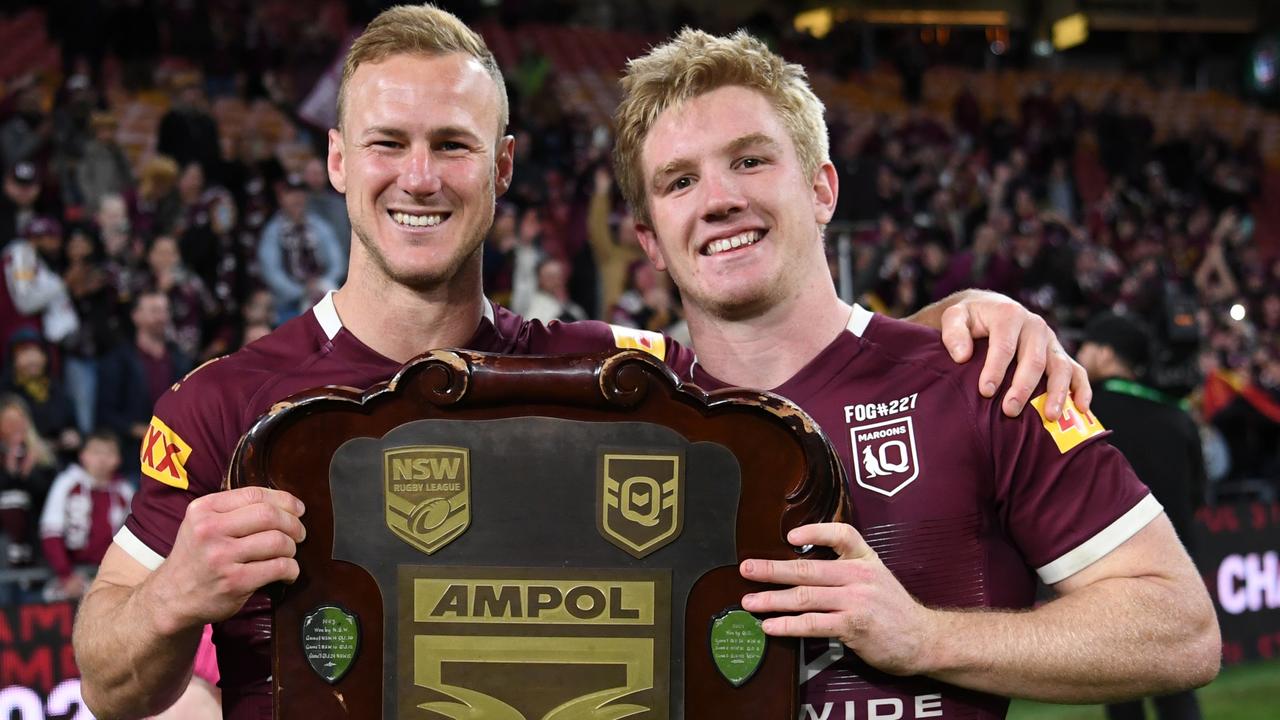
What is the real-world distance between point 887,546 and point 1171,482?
317 centimetres

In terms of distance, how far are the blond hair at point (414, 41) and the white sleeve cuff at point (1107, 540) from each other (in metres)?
1.25

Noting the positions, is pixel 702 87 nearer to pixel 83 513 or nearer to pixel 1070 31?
pixel 83 513

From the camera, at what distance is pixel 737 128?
2.36 metres

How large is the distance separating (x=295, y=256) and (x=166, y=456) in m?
5.96

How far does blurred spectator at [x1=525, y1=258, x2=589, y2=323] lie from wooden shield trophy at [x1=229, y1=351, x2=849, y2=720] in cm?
598

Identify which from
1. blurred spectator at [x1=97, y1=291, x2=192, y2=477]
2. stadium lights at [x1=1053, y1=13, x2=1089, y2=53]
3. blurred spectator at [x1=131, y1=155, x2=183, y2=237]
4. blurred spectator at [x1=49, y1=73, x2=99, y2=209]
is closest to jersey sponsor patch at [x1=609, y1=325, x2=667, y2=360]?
blurred spectator at [x1=97, y1=291, x2=192, y2=477]

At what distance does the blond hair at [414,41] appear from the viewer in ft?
7.99

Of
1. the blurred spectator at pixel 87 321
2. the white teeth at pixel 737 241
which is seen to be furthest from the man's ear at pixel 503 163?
the blurred spectator at pixel 87 321

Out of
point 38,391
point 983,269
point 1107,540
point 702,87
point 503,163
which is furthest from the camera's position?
point 983,269

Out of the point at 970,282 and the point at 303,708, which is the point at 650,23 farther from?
the point at 303,708

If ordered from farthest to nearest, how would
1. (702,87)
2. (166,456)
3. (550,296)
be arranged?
(550,296) → (702,87) → (166,456)

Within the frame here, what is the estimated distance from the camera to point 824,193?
2527mm

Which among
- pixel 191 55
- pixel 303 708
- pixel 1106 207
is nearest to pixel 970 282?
pixel 1106 207

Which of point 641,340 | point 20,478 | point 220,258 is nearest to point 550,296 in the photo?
point 220,258
